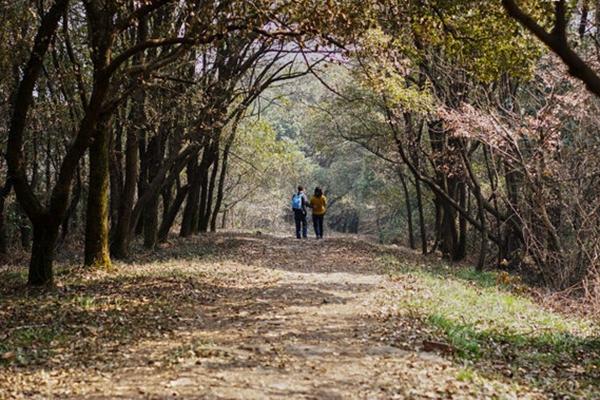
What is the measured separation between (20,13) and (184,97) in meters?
4.78

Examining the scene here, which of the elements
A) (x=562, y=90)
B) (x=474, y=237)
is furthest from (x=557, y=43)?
(x=474, y=237)

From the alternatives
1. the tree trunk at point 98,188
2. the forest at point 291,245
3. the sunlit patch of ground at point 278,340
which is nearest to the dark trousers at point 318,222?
the forest at point 291,245

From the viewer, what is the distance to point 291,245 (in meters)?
22.7

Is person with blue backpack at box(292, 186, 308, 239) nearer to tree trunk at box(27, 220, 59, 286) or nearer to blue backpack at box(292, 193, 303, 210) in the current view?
blue backpack at box(292, 193, 303, 210)

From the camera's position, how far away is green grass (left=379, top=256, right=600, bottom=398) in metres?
7.48

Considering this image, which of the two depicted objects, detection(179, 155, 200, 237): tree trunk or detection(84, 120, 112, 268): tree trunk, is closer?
detection(84, 120, 112, 268): tree trunk

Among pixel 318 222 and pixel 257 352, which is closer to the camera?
pixel 257 352

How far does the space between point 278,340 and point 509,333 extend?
3909mm

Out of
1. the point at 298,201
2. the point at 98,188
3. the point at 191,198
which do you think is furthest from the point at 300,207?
the point at 98,188

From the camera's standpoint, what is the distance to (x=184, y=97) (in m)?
17.0

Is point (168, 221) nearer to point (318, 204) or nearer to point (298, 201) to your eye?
point (298, 201)

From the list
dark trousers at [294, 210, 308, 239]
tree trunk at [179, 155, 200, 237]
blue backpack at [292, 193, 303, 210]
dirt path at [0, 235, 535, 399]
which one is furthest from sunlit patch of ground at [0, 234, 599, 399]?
dark trousers at [294, 210, 308, 239]

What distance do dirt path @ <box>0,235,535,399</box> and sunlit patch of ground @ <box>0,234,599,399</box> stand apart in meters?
0.02

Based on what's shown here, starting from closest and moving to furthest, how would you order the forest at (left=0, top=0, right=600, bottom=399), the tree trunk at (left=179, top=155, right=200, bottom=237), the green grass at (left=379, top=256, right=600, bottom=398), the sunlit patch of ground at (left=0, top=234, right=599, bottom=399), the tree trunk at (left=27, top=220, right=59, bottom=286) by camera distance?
the sunlit patch of ground at (left=0, top=234, right=599, bottom=399)
the forest at (left=0, top=0, right=600, bottom=399)
the green grass at (left=379, top=256, right=600, bottom=398)
the tree trunk at (left=27, top=220, right=59, bottom=286)
the tree trunk at (left=179, top=155, right=200, bottom=237)
